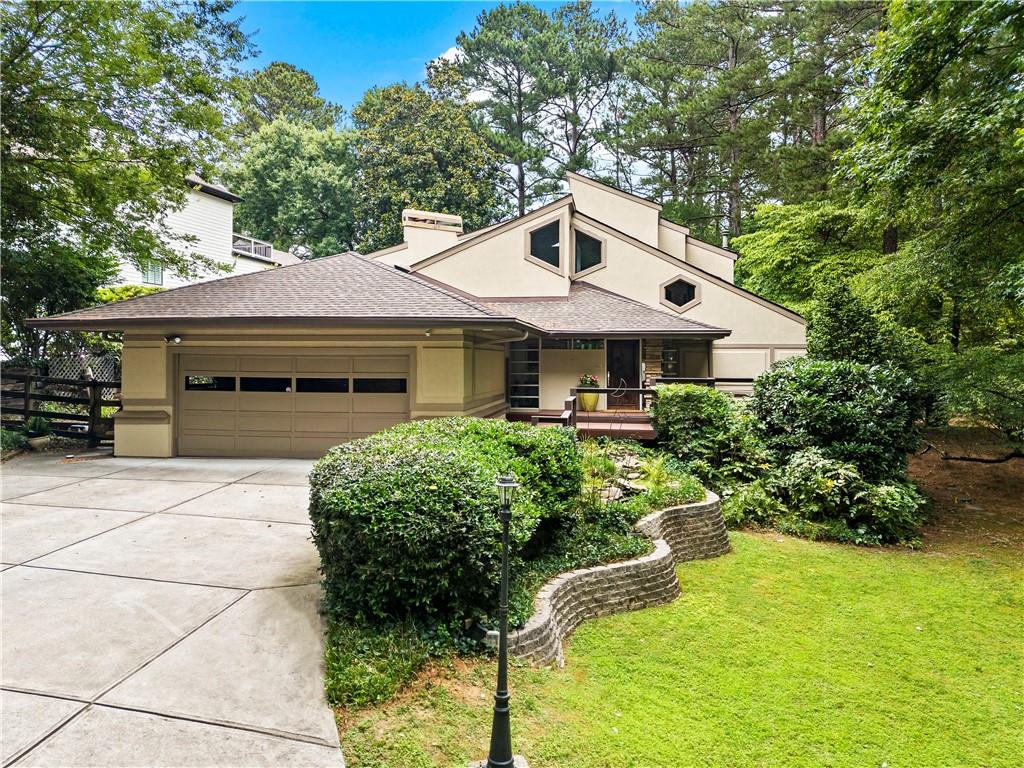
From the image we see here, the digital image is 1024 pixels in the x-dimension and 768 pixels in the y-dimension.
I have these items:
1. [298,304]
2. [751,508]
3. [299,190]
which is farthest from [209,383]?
[299,190]

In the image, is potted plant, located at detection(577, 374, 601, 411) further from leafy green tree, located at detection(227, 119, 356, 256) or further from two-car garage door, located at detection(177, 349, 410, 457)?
leafy green tree, located at detection(227, 119, 356, 256)

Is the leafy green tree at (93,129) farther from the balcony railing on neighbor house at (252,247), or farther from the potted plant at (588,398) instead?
the balcony railing on neighbor house at (252,247)

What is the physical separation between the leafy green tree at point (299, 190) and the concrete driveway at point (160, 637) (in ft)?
87.2

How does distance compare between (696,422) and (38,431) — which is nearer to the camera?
(696,422)

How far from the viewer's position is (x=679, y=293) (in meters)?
16.4

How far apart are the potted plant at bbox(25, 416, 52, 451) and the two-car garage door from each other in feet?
10.1

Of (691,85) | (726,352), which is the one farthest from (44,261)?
(691,85)

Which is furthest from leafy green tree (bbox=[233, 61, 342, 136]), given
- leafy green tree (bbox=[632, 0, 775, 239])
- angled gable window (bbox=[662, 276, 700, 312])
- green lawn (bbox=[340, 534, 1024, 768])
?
green lawn (bbox=[340, 534, 1024, 768])

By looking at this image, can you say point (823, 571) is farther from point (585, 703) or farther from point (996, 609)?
point (585, 703)

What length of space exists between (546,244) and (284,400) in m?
8.54

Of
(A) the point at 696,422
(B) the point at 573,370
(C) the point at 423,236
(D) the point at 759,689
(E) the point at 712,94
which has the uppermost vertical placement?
(E) the point at 712,94

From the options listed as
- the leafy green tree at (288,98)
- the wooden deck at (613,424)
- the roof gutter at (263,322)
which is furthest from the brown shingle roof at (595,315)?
the leafy green tree at (288,98)

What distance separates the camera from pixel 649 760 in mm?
3350

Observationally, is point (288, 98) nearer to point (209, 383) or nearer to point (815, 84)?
point (815, 84)
